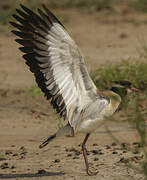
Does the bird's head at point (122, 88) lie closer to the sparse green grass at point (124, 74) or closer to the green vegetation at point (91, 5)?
the sparse green grass at point (124, 74)

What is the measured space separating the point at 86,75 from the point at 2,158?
1.40 metres

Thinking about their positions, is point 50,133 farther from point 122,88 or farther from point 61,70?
point 61,70

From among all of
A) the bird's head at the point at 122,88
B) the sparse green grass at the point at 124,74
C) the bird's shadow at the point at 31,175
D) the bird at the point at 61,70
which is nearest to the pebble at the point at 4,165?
the bird's shadow at the point at 31,175

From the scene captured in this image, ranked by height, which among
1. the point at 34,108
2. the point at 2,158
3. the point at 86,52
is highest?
the point at 2,158

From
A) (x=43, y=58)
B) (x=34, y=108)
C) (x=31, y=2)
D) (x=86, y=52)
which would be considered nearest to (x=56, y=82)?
(x=43, y=58)

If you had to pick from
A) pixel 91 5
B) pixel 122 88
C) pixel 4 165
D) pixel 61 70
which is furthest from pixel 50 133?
pixel 91 5

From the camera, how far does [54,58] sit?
6.41 metres

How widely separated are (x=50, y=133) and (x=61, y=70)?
1.89 metres

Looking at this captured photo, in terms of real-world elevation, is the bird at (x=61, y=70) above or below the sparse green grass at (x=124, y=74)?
above

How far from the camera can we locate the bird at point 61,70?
20.6 feet

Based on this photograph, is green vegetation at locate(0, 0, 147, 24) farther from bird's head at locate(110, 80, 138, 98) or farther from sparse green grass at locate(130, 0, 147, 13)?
bird's head at locate(110, 80, 138, 98)

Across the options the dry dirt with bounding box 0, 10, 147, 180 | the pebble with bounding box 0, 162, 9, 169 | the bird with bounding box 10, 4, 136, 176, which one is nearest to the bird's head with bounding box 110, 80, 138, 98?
the bird with bounding box 10, 4, 136, 176

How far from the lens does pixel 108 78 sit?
9.31m

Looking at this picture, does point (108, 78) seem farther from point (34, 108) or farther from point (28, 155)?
point (28, 155)
